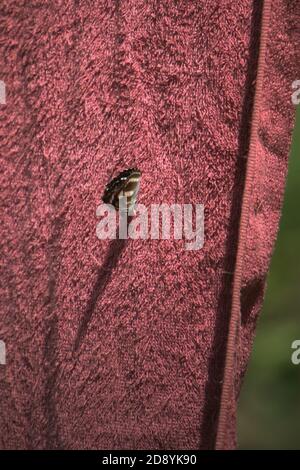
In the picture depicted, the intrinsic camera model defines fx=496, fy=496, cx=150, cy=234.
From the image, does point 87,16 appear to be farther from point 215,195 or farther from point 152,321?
point 152,321
